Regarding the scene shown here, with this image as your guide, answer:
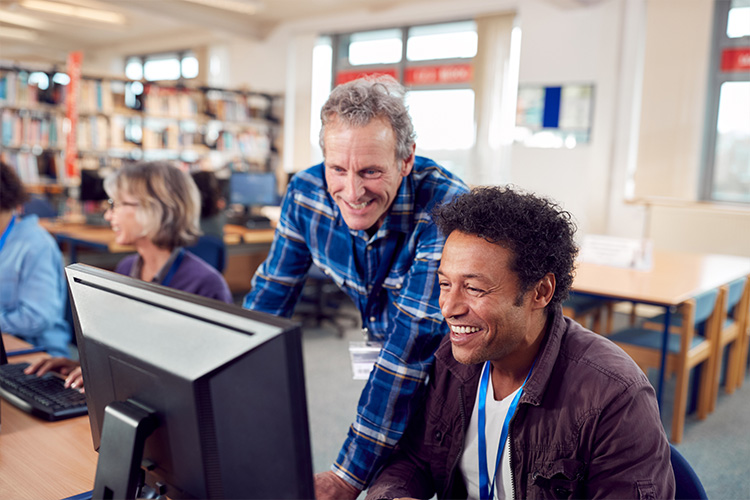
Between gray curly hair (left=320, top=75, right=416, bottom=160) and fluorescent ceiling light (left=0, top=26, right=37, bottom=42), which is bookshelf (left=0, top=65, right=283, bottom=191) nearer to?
fluorescent ceiling light (left=0, top=26, right=37, bottom=42)

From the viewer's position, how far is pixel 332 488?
4.01ft

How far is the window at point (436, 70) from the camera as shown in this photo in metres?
7.09

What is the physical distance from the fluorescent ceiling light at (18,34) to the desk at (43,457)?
11224mm

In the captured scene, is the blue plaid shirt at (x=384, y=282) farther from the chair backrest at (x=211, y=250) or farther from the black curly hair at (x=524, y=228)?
the chair backrest at (x=211, y=250)

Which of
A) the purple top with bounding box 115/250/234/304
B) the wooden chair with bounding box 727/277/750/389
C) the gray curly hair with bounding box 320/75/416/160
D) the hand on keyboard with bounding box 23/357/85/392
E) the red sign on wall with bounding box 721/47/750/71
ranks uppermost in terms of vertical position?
the red sign on wall with bounding box 721/47/750/71

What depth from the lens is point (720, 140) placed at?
5445 millimetres

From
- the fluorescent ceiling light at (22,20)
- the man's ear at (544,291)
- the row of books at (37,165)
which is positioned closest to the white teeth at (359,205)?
the man's ear at (544,291)

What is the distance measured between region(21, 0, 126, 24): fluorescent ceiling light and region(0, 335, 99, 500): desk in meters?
8.23

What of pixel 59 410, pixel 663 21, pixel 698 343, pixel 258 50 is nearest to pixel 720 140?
pixel 663 21

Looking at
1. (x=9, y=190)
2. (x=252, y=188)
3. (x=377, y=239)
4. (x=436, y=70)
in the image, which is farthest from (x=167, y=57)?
(x=377, y=239)

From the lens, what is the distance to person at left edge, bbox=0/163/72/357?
2096mm

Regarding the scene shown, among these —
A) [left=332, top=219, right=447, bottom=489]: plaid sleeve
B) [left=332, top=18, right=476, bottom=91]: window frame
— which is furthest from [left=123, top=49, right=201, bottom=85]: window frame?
[left=332, top=219, right=447, bottom=489]: plaid sleeve

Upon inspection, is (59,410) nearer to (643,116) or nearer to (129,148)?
(643,116)

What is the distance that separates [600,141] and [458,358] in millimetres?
5237
